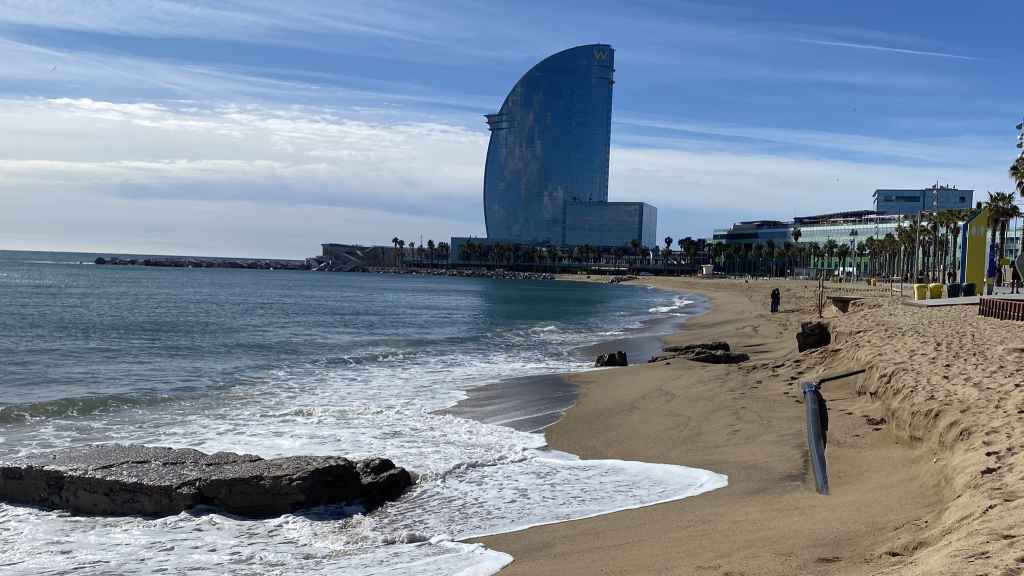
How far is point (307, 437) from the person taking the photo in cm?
1261

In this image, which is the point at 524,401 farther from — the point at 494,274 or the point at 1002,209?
the point at 494,274

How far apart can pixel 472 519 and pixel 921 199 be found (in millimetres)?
155132

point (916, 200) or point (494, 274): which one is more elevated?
point (916, 200)

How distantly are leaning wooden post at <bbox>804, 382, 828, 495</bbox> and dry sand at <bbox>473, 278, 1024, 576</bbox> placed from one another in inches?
8.4

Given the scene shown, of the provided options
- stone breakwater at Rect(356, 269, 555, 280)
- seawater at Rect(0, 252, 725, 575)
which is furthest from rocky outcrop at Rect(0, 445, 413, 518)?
stone breakwater at Rect(356, 269, 555, 280)

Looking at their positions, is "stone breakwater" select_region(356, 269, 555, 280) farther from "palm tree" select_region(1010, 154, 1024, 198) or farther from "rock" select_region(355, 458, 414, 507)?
"rock" select_region(355, 458, 414, 507)

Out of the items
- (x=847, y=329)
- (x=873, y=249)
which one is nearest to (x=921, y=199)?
(x=873, y=249)

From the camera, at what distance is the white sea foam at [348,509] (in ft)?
24.1

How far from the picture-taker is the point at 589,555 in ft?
22.4

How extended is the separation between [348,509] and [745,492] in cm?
410

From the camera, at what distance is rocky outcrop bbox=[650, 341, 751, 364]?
20484mm

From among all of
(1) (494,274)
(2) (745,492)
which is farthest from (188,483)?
(1) (494,274)

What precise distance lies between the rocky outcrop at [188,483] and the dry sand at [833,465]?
2.19 metres

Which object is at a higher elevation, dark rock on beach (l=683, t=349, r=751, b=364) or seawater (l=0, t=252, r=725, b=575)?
dark rock on beach (l=683, t=349, r=751, b=364)
